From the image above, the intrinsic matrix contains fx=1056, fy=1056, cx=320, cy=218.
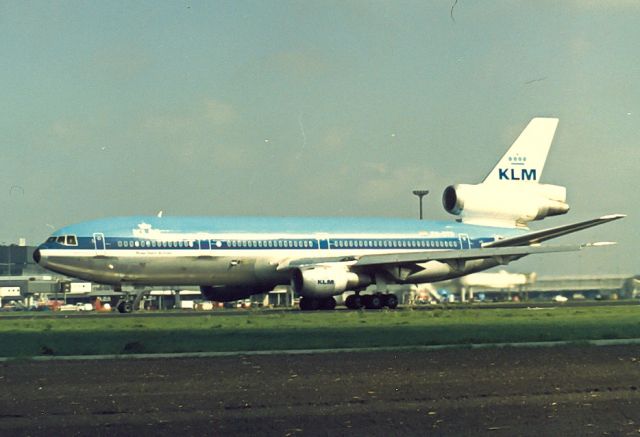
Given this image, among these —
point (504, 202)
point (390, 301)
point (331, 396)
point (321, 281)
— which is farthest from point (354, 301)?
point (331, 396)

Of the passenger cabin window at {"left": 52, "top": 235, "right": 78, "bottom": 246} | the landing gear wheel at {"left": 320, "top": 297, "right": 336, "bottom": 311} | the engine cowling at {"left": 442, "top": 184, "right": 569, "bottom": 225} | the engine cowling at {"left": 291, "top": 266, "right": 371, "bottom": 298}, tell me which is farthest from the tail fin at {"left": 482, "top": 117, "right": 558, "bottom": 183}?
the passenger cabin window at {"left": 52, "top": 235, "right": 78, "bottom": 246}

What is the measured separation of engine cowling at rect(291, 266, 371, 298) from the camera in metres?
45.7

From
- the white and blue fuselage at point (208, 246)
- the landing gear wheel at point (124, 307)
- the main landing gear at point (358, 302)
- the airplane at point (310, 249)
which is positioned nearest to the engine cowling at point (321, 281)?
the airplane at point (310, 249)

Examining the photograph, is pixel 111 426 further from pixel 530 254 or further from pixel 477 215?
pixel 477 215

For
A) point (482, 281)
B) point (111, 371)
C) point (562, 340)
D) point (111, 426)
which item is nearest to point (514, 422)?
point (111, 426)

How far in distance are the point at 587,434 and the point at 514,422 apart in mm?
938

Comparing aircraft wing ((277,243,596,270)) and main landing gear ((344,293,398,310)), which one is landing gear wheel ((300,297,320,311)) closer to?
main landing gear ((344,293,398,310))

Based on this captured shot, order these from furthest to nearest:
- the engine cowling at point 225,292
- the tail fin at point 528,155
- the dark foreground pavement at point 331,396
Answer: the tail fin at point 528,155 < the engine cowling at point 225,292 < the dark foreground pavement at point 331,396

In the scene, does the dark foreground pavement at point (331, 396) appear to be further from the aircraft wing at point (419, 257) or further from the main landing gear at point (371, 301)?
the main landing gear at point (371, 301)

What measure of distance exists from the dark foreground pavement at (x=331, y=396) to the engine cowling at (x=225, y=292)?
3204 cm

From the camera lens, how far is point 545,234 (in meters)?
51.9

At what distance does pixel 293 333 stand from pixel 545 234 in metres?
27.7

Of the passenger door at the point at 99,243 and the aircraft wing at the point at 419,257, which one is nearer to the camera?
the passenger door at the point at 99,243

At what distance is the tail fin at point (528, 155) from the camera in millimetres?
57312
